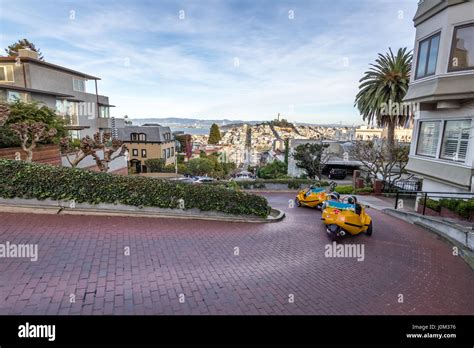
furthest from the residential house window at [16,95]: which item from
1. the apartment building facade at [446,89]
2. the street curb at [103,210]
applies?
the apartment building facade at [446,89]

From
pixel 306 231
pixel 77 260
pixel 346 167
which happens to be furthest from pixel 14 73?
pixel 346 167

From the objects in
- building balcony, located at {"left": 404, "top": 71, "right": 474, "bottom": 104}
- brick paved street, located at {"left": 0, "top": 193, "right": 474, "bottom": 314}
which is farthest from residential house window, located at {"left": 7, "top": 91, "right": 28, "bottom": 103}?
building balcony, located at {"left": 404, "top": 71, "right": 474, "bottom": 104}

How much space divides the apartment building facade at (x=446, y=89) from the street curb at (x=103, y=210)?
28.6 feet

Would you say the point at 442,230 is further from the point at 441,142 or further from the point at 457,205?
the point at 441,142

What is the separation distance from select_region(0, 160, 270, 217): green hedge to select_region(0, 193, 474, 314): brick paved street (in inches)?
29.4

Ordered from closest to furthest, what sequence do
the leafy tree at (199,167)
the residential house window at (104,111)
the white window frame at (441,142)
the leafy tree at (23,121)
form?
the white window frame at (441,142) < the leafy tree at (23,121) < the residential house window at (104,111) < the leafy tree at (199,167)

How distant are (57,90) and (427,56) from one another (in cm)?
3029

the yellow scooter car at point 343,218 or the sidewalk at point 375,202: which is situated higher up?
the yellow scooter car at point 343,218

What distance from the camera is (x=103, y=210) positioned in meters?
8.21

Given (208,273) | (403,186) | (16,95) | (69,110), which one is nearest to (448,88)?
(403,186)

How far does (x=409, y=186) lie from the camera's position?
65.0ft

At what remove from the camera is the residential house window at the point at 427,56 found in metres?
11.1

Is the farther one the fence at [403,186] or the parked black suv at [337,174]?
the parked black suv at [337,174]

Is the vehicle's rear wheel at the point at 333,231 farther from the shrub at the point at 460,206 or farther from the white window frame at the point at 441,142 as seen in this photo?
the white window frame at the point at 441,142
